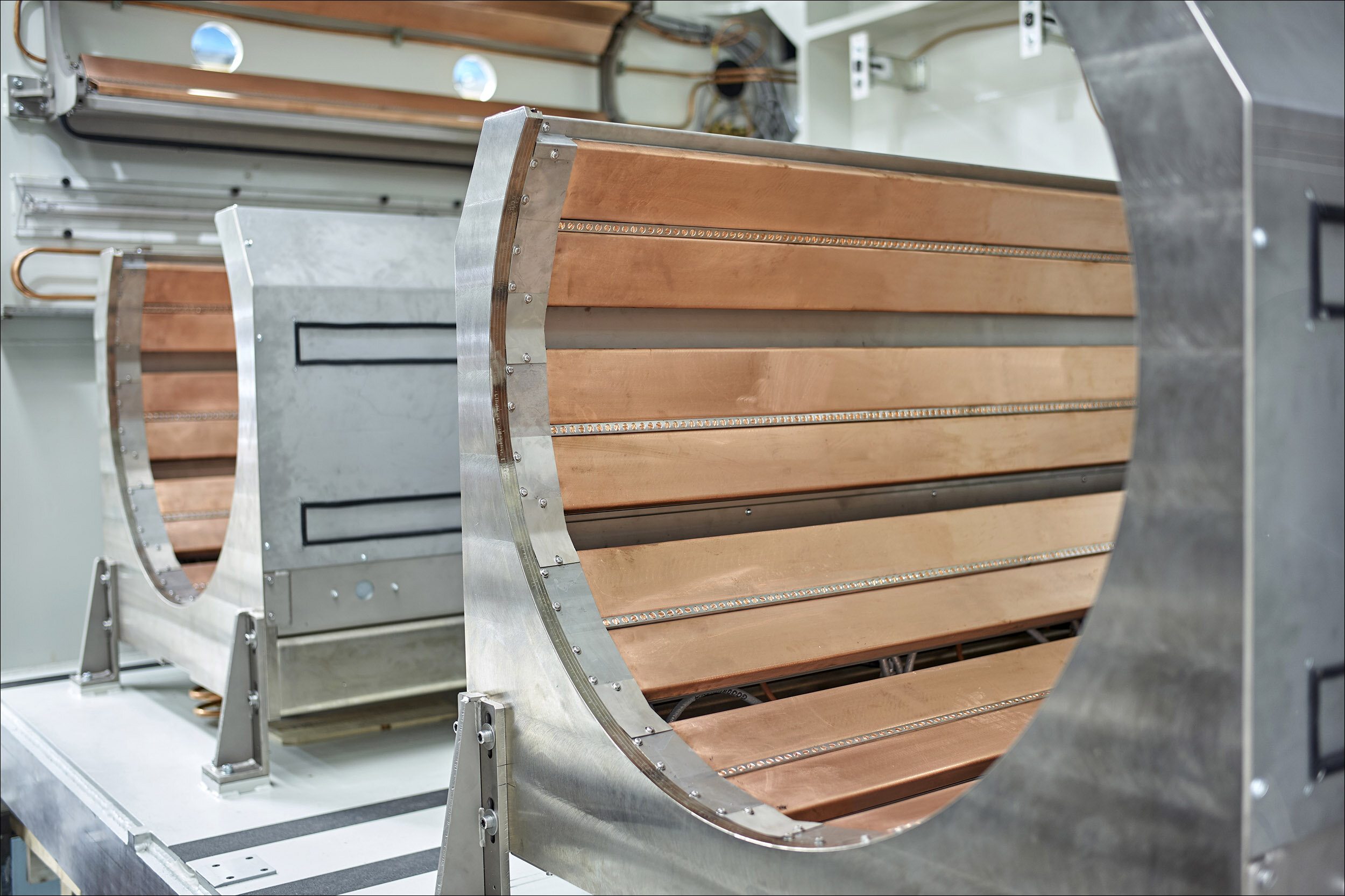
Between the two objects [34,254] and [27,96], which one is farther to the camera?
[34,254]

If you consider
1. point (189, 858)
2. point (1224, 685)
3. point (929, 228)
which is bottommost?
point (189, 858)

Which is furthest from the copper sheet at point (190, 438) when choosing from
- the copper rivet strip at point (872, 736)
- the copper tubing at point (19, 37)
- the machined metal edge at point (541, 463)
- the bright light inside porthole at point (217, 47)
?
the copper rivet strip at point (872, 736)

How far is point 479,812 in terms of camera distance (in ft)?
5.76

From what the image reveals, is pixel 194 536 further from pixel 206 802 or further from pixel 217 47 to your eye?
pixel 217 47

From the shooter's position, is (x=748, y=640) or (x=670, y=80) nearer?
(x=748, y=640)

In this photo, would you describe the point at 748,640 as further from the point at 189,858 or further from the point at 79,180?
the point at 79,180

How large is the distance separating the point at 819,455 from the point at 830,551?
20cm


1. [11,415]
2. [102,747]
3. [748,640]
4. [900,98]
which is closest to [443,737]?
[102,747]

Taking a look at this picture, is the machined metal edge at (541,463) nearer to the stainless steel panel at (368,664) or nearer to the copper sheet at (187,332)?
the stainless steel panel at (368,664)

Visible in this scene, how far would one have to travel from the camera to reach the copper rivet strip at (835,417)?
200 cm

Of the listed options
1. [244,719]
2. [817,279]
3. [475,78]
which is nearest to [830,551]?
[817,279]

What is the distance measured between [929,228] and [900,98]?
3359mm

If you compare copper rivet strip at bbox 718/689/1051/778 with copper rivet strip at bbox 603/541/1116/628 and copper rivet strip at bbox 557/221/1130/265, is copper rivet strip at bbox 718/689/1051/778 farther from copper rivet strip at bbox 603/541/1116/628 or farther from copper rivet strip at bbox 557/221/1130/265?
copper rivet strip at bbox 557/221/1130/265

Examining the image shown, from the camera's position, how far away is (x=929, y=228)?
2451 millimetres
